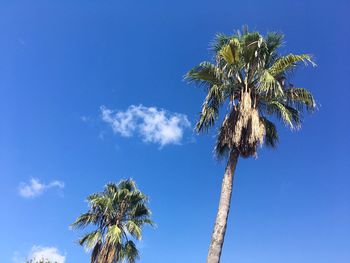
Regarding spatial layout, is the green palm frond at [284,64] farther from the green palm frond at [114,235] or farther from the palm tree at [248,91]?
the green palm frond at [114,235]

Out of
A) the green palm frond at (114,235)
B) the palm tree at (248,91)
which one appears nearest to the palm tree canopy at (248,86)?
the palm tree at (248,91)

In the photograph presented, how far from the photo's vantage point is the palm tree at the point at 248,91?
539 inches

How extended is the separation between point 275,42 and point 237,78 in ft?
6.82

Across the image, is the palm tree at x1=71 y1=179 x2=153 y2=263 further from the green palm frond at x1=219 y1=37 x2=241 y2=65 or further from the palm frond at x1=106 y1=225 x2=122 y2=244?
the green palm frond at x1=219 y1=37 x2=241 y2=65

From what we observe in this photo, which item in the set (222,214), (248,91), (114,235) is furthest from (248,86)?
(114,235)

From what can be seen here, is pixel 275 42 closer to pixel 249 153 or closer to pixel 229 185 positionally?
pixel 249 153

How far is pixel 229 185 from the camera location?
12.9m

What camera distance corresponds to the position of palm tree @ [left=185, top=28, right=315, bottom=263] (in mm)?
13688

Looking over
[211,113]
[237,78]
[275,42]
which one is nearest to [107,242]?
[211,113]

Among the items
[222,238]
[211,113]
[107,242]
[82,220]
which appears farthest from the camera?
[82,220]

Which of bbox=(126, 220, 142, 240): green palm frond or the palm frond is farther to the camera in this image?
bbox=(126, 220, 142, 240): green palm frond

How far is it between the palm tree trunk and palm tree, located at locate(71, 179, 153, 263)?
9.81 meters

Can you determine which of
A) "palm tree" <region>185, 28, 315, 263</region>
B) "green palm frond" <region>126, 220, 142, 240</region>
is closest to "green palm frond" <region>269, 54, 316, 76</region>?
"palm tree" <region>185, 28, 315, 263</region>

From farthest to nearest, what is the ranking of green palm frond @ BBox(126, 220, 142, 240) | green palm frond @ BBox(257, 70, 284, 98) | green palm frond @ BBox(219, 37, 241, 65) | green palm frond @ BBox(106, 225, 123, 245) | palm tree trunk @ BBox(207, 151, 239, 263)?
1. green palm frond @ BBox(126, 220, 142, 240)
2. green palm frond @ BBox(106, 225, 123, 245)
3. green palm frond @ BBox(219, 37, 241, 65)
4. green palm frond @ BBox(257, 70, 284, 98)
5. palm tree trunk @ BBox(207, 151, 239, 263)
